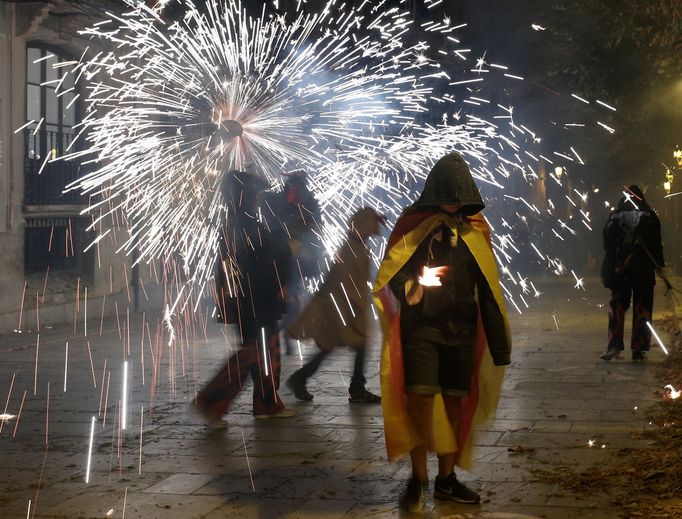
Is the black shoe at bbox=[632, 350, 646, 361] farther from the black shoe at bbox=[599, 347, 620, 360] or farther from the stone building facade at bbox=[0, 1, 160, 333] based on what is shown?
the stone building facade at bbox=[0, 1, 160, 333]

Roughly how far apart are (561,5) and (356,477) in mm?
15612

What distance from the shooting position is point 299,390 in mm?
9328

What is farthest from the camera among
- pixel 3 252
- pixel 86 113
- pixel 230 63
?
pixel 86 113

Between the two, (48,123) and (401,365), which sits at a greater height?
(48,123)

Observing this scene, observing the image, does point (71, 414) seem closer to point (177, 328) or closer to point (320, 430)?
point (320, 430)

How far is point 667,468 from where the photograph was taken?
6219 mm

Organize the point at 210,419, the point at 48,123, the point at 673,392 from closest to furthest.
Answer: the point at 210,419 < the point at 673,392 < the point at 48,123

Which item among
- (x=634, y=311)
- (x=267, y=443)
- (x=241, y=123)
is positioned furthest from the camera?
(x=241, y=123)

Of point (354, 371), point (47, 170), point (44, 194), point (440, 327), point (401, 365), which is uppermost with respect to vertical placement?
point (47, 170)

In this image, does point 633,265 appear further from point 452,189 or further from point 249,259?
point 452,189

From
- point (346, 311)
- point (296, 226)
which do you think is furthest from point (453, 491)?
point (296, 226)

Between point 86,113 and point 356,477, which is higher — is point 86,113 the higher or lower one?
the higher one

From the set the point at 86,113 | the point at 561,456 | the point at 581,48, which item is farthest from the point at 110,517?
the point at 581,48

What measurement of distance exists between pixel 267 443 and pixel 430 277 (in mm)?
2316
